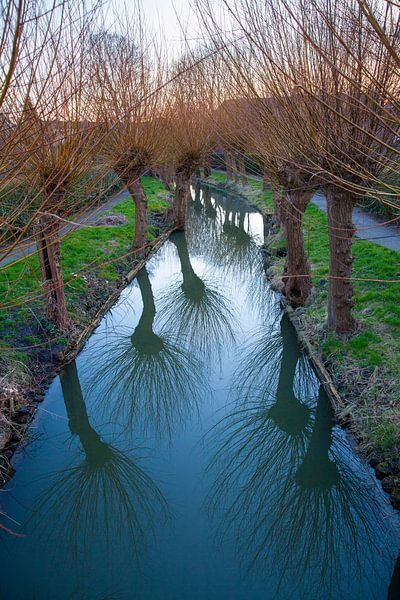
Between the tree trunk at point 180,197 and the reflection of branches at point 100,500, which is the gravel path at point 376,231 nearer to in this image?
the tree trunk at point 180,197

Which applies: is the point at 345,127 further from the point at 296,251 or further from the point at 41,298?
the point at 41,298

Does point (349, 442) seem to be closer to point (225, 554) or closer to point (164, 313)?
point (225, 554)

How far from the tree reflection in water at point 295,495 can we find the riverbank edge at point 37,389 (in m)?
1.98

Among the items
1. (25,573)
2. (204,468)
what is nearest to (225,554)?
(204,468)

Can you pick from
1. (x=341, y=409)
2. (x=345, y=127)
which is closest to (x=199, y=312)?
(x=341, y=409)

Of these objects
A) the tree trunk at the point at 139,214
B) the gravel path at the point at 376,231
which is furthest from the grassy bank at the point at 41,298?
the gravel path at the point at 376,231

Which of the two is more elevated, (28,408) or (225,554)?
(28,408)

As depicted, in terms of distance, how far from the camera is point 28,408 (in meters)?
5.16

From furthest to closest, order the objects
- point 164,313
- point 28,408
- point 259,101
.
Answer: point 164,313 → point 28,408 → point 259,101

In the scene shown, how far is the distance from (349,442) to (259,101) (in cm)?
362

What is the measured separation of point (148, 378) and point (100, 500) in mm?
2160

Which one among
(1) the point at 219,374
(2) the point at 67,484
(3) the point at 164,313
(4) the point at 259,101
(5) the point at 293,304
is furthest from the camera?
(3) the point at 164,313

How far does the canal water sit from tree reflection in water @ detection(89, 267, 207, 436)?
0.02 m

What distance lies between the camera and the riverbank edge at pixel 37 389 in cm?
445
